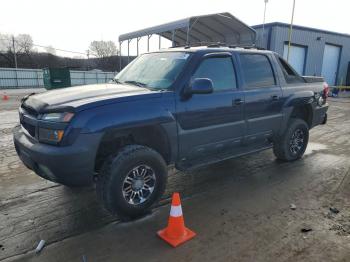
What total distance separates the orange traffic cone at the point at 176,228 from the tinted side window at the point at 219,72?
1.69 meters

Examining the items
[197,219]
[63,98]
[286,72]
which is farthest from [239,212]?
[286,72]

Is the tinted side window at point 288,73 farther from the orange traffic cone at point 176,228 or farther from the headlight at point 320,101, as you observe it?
the orange traffic cone at point 176,228

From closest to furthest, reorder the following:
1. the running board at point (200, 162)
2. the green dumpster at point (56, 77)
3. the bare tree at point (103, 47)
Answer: the running board at point (200, 162) < the green dumpster at point (56, 77) < the bare tree at point (103, 47)

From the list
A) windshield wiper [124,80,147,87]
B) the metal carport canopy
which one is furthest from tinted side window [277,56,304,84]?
the metal carport canopy

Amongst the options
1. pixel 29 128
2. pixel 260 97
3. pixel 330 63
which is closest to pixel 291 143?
pixel 260 97

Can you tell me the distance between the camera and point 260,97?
473 centimetres

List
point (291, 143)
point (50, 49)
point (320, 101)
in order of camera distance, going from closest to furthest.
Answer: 1. point (291, 143)
2. point (320, 101)
3. point (50, 49)

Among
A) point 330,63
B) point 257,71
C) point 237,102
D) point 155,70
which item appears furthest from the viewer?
point 330,63

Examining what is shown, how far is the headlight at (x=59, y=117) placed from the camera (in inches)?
119

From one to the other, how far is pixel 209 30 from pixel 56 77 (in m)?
10.7

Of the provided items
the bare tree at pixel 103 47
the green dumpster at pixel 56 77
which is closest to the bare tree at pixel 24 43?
the bare tree at pixel 103 47

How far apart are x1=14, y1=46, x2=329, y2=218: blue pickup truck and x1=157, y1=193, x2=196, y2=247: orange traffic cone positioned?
554mm

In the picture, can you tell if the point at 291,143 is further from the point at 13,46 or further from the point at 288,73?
the point at 13,46

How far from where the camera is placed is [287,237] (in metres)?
3.21
